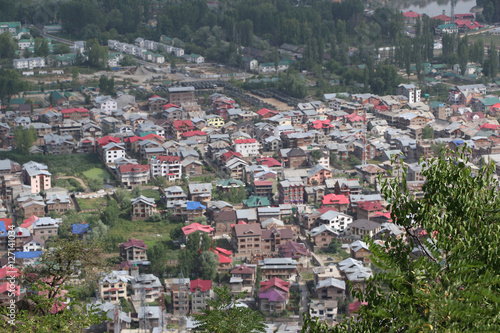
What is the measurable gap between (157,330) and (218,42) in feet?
45.2

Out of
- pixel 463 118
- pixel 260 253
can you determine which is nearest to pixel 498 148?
pixel 463 118

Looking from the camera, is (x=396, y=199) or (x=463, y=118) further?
(x=463, y=118)

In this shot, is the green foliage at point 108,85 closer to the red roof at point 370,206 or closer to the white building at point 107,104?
the white building at point 107,104

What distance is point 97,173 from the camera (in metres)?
12.5

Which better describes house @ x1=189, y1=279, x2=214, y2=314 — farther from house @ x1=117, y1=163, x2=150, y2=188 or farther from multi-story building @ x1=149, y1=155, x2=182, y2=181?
multi-story building @ x1=149, y1=155, x2=182, y2=181

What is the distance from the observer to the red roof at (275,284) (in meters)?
8.28

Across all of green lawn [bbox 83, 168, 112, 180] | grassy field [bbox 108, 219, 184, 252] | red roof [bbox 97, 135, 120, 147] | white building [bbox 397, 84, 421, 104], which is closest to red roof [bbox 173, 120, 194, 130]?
red roof [bbox 97, 135, 120, 147]

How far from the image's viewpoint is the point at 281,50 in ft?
70.6

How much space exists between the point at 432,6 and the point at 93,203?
71.6ft

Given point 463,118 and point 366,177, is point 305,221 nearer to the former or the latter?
point 366,177

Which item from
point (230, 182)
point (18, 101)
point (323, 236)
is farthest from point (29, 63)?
point (323, 236)

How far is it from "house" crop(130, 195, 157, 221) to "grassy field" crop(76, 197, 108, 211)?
0.52 metres

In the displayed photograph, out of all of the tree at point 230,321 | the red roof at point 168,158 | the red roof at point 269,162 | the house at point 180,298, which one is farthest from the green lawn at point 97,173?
the tree at point 230,321

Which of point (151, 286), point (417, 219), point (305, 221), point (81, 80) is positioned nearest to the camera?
point (417, 219)
